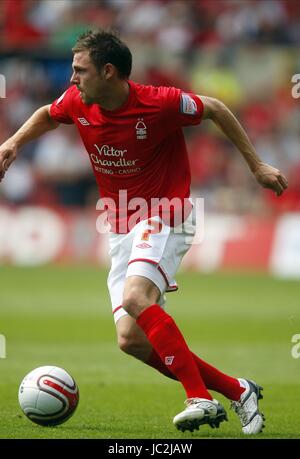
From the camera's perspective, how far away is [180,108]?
6926 mm

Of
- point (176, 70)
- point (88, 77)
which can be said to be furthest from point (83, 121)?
point (176, 70)

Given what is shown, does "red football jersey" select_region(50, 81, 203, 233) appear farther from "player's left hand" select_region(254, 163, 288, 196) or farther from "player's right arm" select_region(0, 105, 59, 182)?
"player's left hand" select_region(254, 163, 288, 196)

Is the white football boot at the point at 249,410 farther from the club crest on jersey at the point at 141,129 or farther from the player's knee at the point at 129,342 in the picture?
the club crest on jersey at the point at 141,129

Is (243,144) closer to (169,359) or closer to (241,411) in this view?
(169,359)

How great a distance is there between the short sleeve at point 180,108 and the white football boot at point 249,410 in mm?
1783

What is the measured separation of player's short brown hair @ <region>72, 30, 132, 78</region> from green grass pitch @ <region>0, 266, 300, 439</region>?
7.81 feet

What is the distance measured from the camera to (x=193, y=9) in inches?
974

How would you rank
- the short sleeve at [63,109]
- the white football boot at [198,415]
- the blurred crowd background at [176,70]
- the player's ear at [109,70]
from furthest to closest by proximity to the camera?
the blurred crowd background at [176,70] → the short sleeve at [63,109] → the player's ear at [109,70] → the white football boot at [198,415]

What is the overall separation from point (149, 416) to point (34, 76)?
17.2 metres

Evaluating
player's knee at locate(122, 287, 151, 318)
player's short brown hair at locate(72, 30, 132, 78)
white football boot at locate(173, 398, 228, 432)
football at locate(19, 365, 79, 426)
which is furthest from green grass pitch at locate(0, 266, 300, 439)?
player's short brown hair at locate(72, 30, 132, 78)

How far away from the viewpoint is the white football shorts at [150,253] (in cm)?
674

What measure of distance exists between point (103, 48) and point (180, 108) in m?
0.64

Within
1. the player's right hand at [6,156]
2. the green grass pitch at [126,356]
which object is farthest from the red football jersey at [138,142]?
the green grass pitch at [126,356]
